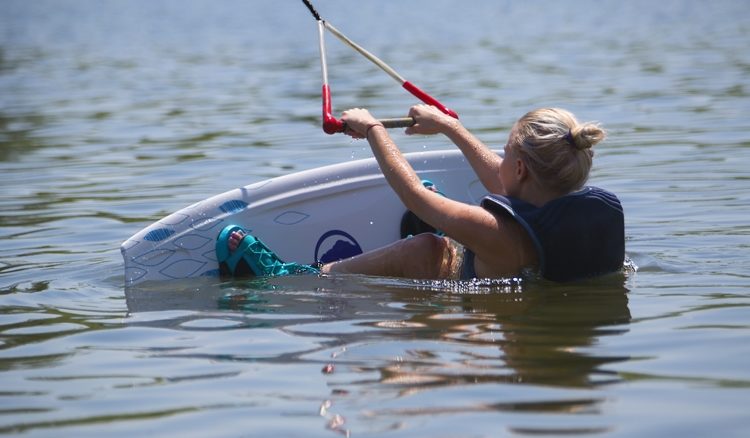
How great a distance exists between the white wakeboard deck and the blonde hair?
158 centimetres

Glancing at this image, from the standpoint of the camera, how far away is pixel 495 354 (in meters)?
4.41

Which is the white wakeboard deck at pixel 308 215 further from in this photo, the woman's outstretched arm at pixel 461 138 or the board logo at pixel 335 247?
the woman's outstretched arm at pixel 461 138

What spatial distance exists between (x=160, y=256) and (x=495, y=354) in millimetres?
2483

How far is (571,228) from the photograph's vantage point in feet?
17.2

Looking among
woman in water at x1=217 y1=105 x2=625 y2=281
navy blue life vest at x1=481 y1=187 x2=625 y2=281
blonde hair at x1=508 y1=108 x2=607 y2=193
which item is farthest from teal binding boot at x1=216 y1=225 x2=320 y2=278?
blonde hair at x1=508 y1=108 x2=607 y2=193

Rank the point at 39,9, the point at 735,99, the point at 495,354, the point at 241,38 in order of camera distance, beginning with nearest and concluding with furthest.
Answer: the point at 495,354 < the point at 735,99 < the point at 241,38 < the point at 39,9

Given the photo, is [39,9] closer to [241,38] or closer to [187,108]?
[241,38]

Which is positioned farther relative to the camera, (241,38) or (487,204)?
(241,38)

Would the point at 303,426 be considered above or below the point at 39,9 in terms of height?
below

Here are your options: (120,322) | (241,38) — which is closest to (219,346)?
(120,322)

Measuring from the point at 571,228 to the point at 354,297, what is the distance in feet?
3.48

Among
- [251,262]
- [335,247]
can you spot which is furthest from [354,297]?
[335,247]

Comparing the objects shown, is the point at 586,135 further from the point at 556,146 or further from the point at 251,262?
the point at 251,262

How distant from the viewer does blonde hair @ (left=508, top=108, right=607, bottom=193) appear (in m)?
5.12
